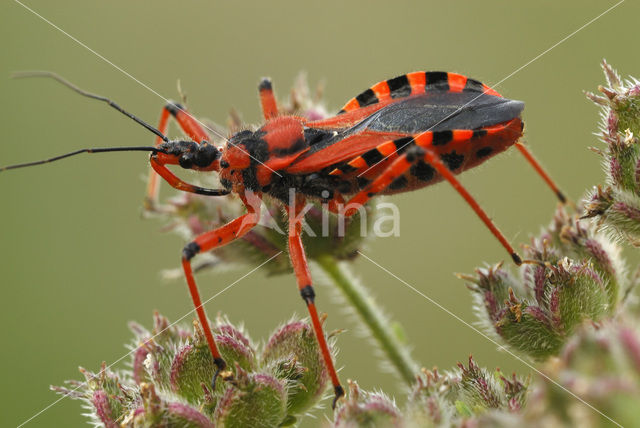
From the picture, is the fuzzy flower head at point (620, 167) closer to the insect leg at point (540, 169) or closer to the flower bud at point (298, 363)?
the insect leg at point (540, 169)

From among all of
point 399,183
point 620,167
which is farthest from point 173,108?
point 620,167

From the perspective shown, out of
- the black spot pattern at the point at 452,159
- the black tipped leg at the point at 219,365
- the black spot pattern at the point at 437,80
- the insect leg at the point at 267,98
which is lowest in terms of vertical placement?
the black tipped leg at the point at 219,365

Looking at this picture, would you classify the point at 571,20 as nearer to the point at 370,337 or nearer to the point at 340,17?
the point at 340,17

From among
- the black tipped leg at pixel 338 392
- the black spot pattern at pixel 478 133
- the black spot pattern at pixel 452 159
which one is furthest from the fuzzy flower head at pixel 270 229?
the black tipped leg at pixel 338 392

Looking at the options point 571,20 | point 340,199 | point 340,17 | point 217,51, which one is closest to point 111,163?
point 217,51

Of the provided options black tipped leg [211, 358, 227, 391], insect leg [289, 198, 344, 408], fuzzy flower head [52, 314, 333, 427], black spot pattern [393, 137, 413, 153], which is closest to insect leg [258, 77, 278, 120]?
insect leg [289, 198, 344, 408]

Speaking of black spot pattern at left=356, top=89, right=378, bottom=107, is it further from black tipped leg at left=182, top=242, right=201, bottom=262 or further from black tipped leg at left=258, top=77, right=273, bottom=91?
black tipped leg at left=182, top=242, right=201, bottom=262
